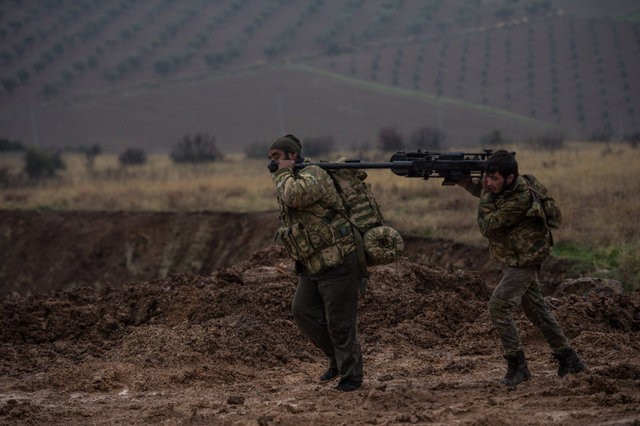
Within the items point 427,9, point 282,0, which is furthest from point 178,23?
point 427,9

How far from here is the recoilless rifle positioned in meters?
7.21

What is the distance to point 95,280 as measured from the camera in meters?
21.4

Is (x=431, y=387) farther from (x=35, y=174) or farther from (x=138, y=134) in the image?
(x=138, y=134)

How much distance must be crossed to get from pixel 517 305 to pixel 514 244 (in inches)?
17.7

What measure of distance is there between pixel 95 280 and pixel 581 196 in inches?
419

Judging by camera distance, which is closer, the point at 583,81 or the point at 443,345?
the point at 443,345

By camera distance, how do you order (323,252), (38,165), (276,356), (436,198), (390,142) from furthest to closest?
(390,142) → (38,165) → (436,198) → (276,356) → (323,252)

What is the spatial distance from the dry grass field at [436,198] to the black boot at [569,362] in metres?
5.46

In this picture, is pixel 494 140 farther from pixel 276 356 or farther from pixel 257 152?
pixel 276 356

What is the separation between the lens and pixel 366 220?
7.21m

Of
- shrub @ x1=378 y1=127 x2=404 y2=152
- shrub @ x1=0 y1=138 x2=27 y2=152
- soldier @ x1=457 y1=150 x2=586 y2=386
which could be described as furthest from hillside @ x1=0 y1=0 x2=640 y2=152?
soldier @ x1=457 y1=150 x2=586 y2=386

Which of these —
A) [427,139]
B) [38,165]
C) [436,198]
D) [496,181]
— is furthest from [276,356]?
[427,139]

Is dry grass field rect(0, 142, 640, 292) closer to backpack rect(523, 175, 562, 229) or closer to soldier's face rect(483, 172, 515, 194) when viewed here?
backpack rect(523, 175, 562, 229)

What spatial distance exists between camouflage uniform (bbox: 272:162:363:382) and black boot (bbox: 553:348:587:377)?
60.2 inches
